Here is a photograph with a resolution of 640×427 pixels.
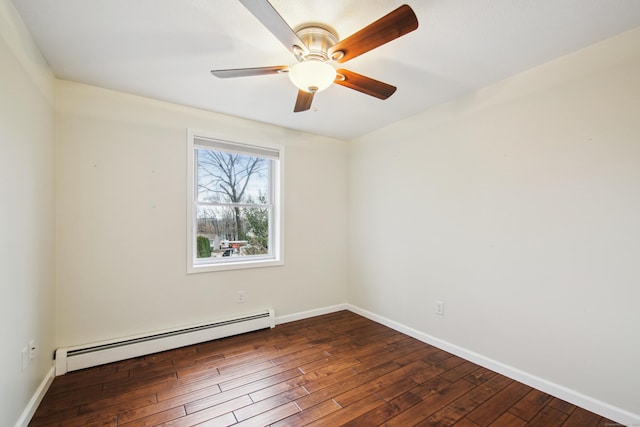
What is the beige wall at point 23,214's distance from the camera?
4.73ft

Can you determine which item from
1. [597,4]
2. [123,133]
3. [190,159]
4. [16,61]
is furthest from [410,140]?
[16,61]

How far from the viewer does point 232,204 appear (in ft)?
10.3

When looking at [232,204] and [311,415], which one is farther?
[232,204]

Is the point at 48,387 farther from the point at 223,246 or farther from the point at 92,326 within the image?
the point at 223,246

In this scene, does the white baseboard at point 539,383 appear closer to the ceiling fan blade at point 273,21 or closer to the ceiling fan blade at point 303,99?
the ceiling fan blade at point 303,99

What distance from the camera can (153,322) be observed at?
2600 mm

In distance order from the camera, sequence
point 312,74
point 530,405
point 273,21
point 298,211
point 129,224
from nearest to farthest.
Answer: point 273,21, point 312,74, point 530,405, point 129,224, point 298,211

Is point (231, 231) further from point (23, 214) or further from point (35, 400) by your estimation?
point (35, 400)

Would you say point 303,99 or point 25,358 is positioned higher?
point 303,99

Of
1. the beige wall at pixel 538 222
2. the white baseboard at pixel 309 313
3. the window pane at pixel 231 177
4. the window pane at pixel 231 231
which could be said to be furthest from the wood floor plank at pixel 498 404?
the window pane at pixel 231 177

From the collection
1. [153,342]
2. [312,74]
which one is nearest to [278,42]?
[312,74]

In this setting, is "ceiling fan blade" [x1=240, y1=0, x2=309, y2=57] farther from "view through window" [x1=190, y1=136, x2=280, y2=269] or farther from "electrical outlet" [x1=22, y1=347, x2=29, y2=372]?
"electrical outlet" [x1=22, y1=347, x2=29, y2=372]

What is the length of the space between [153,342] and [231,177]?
5.73 ft

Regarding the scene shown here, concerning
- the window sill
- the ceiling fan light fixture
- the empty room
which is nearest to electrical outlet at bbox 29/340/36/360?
the empty room
